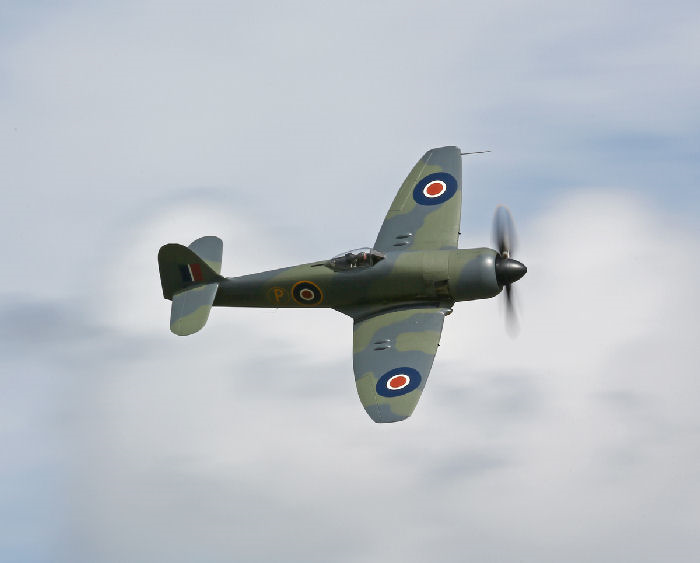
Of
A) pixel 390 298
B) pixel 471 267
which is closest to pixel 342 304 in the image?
pixel 390 298

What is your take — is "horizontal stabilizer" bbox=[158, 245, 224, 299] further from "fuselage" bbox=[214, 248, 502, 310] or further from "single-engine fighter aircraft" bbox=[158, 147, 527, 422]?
"fuselage" bbox=[214, 248, 502, 310]

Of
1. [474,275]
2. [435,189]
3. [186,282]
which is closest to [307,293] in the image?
[186,282]

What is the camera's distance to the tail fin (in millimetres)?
30688

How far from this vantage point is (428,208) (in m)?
31.5

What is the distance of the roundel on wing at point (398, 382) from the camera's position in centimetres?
2712

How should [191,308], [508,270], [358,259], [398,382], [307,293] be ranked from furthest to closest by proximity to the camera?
[191,308]
[307,293]
[358,259]
[508,270]
[398,382]

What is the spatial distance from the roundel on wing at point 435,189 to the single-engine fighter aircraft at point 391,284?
0.08 ft

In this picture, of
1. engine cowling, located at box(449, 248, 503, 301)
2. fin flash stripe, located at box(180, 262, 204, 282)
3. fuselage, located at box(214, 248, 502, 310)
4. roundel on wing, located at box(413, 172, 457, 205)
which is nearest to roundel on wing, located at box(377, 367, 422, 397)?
fuselage, located at box(214, 248, 502, 310)

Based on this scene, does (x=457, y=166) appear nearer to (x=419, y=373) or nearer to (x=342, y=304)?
(x=342, y=304)

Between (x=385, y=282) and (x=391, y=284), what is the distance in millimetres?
145

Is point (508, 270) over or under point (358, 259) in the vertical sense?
under

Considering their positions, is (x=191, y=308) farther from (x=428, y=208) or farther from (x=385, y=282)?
(x=428, y=208)

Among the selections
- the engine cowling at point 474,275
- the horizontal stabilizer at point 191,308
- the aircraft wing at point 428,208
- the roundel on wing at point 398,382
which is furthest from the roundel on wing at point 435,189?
the roundel on wing at point 398,382

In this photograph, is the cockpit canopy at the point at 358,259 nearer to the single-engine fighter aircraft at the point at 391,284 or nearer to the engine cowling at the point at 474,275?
the single-engine fighter aircraft at the point at 391,284
